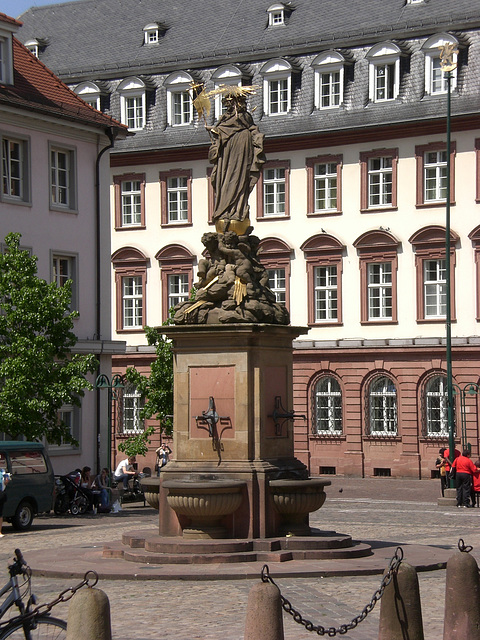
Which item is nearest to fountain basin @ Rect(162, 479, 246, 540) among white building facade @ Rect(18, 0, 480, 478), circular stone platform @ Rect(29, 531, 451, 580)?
circular stone platform @ Rect(29, 531, 451, 580)

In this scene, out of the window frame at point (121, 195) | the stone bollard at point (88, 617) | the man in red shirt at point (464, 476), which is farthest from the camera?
the window frame at point (121, 195)

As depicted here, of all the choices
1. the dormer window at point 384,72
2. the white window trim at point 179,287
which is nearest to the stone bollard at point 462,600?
the dormer window at point 384,72

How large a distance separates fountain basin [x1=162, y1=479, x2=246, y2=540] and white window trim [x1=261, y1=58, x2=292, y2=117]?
113ft

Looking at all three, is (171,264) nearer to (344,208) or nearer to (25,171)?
(344,208)

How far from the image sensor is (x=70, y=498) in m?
31.1

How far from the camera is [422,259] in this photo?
4791 centimetres

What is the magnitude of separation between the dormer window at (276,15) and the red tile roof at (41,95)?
15012 millimetres

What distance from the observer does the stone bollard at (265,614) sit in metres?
9.77

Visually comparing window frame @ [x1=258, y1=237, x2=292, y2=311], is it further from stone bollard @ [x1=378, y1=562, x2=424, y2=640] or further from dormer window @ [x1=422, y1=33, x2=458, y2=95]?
stone bollard @ [x1=378, y1=562, x2=424, y2=640]

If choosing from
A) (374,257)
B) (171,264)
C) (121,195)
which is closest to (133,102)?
(121,195)

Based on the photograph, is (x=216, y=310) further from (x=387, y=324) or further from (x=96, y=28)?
(x=96, y=28)

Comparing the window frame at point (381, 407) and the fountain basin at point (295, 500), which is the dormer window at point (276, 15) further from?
the fountain basin at point (295, 500)

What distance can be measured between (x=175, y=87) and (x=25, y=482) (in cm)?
2972

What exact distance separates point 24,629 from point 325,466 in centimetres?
4028
